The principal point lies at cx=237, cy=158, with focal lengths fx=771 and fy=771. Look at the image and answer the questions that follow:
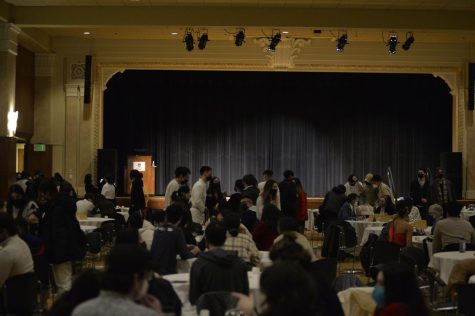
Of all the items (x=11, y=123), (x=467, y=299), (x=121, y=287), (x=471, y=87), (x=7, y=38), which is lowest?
(x=467, y=299)

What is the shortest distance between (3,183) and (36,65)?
5126mm

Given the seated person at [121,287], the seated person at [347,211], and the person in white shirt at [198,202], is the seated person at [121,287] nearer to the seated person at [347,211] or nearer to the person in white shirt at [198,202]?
the person in white shirt at [198,202]

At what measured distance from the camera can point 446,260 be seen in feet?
29.0

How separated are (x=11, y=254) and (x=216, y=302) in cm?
244

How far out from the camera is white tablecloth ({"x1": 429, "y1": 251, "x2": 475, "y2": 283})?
28.9 feet

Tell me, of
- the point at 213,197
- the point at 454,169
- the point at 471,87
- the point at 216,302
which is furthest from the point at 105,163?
the point at 216,302

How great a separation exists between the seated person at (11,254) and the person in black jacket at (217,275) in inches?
73.7

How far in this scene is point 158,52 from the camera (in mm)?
21297

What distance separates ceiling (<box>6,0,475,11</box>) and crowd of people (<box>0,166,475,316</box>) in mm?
3817

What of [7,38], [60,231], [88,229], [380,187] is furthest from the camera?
[7,38]

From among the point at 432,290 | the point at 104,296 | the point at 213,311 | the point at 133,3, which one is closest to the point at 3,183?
the point at 133,3

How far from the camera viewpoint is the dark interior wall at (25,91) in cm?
1945

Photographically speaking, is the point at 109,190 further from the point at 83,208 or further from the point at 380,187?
the point at 380,187

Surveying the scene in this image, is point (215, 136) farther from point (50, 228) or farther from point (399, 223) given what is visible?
point (50, 228)
